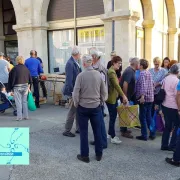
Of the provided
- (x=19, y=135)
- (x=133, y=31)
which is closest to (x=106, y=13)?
(x=133, y=31)

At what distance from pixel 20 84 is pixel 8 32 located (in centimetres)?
715

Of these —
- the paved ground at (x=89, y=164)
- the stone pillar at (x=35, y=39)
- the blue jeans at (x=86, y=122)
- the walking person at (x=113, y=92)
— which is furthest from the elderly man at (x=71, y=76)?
the stone pillar at (x=35, y=39)

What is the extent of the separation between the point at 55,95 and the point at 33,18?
3.07 metres

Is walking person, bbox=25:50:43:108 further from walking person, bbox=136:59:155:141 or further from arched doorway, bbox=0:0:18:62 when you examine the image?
arched doorway, bbox=0:0:18:62

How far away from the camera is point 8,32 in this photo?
43.2 ft

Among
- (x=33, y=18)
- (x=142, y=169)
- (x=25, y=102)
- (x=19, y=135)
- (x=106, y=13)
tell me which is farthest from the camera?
(x=33, y=18)

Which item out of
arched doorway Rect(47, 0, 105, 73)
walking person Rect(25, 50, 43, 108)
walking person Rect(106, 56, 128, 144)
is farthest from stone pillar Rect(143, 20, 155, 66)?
walking person Rect(106, 56, 128, 144)

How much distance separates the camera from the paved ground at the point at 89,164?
12.8 ft

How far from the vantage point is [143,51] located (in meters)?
9.71

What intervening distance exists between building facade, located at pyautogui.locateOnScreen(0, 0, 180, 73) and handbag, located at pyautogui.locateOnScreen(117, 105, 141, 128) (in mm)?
3130

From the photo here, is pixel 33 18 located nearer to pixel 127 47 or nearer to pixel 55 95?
pixel 55 95

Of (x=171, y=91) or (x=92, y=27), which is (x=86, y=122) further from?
(x=92, y=27)

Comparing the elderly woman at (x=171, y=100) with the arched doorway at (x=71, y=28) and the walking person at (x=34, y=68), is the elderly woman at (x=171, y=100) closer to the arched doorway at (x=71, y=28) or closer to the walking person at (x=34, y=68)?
the arched doorway at (x=71, y=28)

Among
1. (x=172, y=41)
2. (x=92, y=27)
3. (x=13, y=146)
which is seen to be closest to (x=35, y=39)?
(x=92, y=27)
